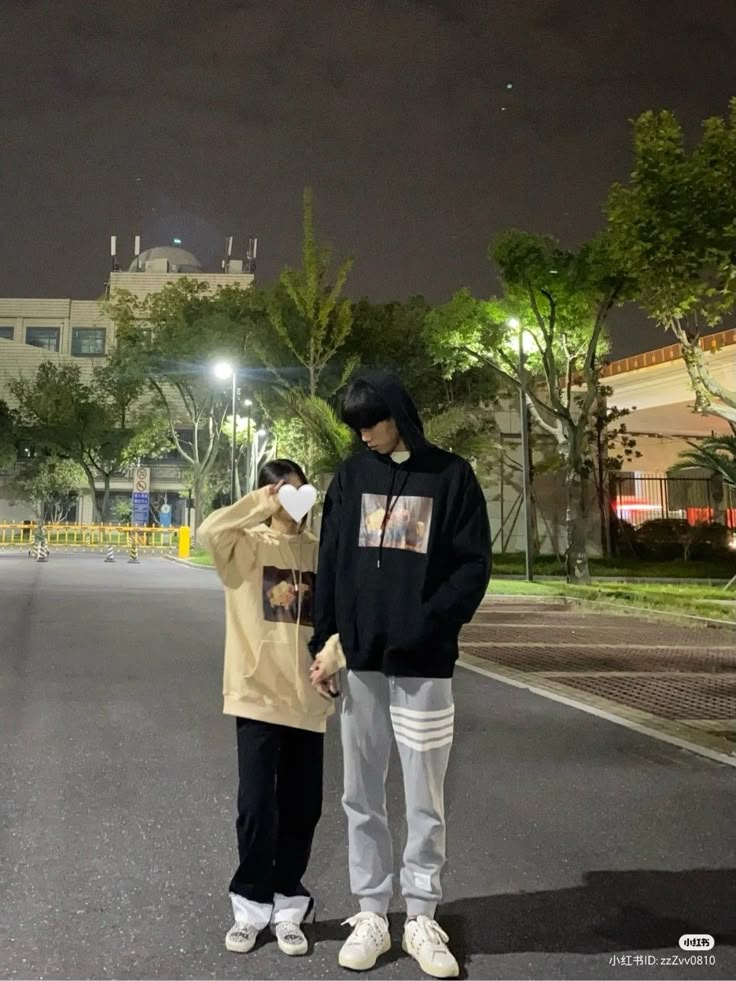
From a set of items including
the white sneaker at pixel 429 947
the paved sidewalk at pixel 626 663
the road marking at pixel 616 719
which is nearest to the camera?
the white sneaker at pixel 429 947

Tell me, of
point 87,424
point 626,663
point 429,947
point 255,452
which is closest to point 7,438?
point 87,424

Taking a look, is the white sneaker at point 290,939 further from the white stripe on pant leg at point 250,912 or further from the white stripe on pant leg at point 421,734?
the white stripe on pant leg at point 421,734

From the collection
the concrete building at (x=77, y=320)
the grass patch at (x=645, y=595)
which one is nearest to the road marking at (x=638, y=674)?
the grass patch at (x=645, y=595)

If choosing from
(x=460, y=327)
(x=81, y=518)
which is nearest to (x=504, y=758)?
(x=460, y=327)

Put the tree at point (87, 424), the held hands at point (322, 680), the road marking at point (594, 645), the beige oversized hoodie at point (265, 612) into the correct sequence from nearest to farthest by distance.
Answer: the held hands at point (322, 680) < the beige oversized hoodie at point (265, 612) < the road marking at point (594, 645) < the tree at point (87, 424)

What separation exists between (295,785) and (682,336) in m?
15.9

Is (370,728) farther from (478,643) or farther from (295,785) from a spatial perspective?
(478,643)

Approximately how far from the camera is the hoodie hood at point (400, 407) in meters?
3.06

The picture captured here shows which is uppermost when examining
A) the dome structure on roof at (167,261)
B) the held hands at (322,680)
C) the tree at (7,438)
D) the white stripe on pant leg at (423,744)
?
the dome structure on roof at (167,261)

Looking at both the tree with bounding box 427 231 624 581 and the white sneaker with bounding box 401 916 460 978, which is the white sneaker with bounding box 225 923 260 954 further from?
the tree with bounding box 427 231 624 581

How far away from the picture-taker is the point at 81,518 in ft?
217

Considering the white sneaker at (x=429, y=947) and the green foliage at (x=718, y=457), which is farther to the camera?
the green foliage at (x=718, y=457)

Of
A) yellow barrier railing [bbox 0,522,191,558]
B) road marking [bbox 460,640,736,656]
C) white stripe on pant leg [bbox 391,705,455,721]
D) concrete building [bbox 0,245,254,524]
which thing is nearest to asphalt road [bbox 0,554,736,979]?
white stripe on pant leg [bbox 391,705,455,721]

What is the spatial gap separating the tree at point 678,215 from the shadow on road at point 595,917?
13.0m
